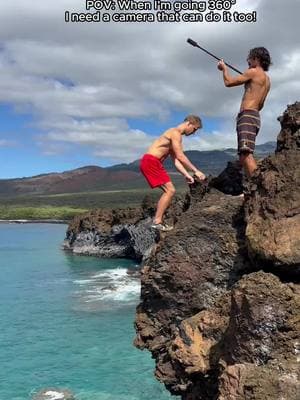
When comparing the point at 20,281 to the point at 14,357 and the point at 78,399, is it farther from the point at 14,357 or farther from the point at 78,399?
the point at 78,399

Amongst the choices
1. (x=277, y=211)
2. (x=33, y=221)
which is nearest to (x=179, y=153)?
(x=277, y=211)

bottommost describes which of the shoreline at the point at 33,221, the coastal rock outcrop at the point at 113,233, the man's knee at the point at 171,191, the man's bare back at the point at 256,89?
the shoreline at the point at 33,221

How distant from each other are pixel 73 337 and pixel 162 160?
26050 millimetres

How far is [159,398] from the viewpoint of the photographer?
23422 millimetres

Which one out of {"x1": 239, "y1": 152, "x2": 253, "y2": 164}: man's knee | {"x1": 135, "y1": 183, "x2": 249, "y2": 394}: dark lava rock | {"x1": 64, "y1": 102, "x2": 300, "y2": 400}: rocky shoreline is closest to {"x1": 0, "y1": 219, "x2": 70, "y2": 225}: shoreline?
{"x1": 64, "y1": 102, "x2": 300, "y2": 400}: rocky shoreline

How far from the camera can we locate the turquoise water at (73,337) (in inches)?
1039

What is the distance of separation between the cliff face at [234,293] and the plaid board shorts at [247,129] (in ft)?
1.95

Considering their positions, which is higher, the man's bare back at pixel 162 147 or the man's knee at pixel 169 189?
the man's bare back at pixel 162 147

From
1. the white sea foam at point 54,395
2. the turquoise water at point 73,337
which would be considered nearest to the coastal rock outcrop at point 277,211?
the turquoise water at point 73,337

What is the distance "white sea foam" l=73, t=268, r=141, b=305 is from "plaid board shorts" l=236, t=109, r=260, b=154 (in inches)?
1448

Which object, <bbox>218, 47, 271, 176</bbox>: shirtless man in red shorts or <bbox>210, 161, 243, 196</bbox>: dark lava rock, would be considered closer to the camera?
<bbox>218, 47, 271, 176</bbox>: shirtless man in red shorts

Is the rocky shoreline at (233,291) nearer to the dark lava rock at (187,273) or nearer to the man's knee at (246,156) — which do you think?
the dark lava rock at (187,273)

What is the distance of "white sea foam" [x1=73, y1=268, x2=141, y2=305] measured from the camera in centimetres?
4769

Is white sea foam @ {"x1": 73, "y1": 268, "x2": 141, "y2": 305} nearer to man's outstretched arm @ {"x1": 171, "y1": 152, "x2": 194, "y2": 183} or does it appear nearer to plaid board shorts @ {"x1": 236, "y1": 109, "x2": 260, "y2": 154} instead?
man's outstretched arm @ {"x1": 171, "y1": 152, "x2": 194, "y2": 183}
